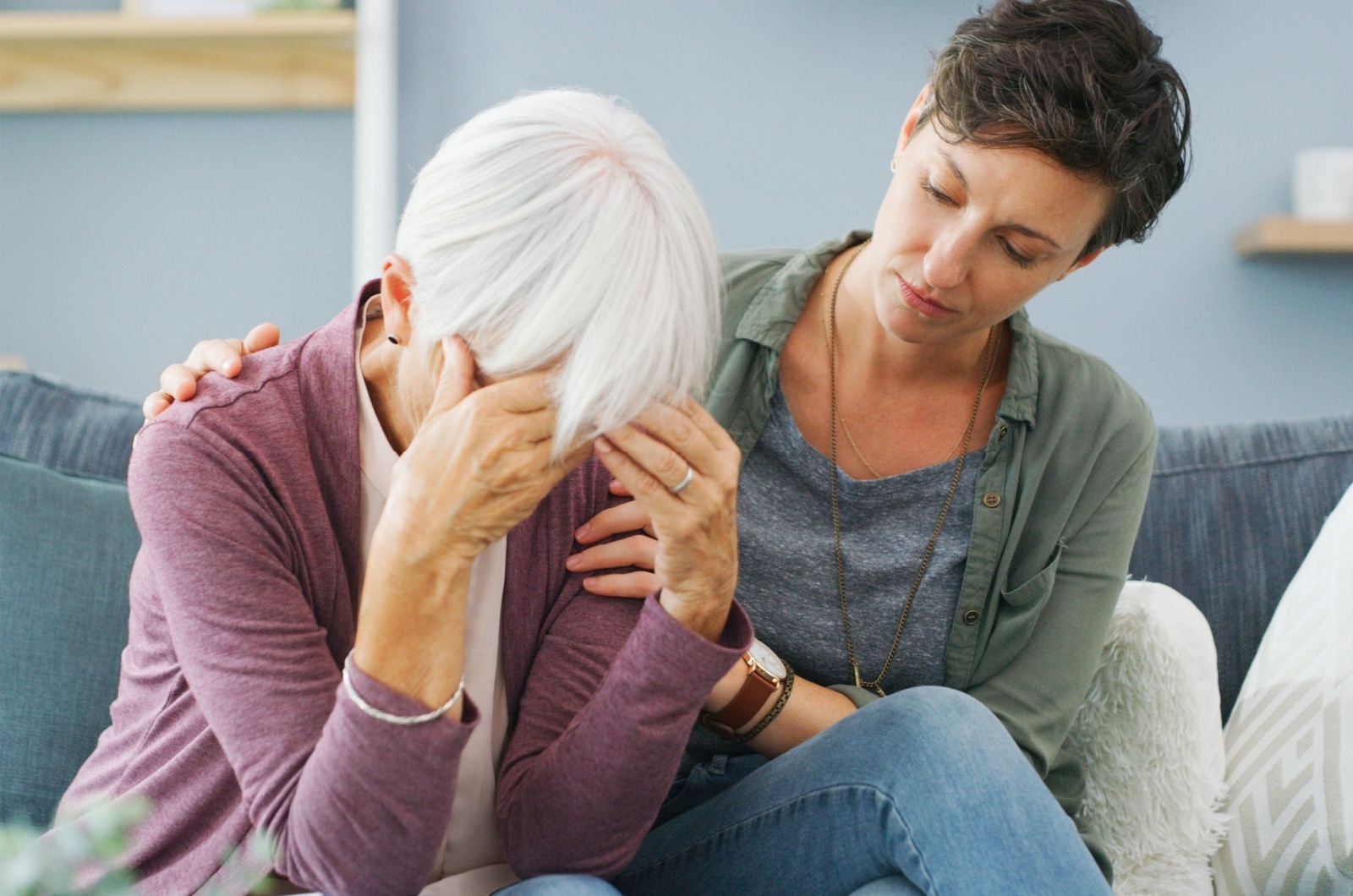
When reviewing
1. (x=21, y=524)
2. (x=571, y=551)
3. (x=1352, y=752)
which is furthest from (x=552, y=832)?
(x=1352, y=752)

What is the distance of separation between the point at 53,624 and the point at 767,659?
806mm

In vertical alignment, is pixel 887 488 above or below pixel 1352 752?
above

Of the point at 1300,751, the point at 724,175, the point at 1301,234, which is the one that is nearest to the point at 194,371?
the point at 1300,751

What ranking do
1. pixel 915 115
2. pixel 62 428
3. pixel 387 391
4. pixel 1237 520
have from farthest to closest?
pixel 1237 520 → pixel 62 428 → pixel 915 115 → pixel 387 391

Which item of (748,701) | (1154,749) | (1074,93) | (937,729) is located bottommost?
(1154,749)

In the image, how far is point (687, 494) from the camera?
0.96 metres

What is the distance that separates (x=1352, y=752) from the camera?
1343 millimetres

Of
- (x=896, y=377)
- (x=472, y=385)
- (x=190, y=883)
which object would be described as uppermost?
(x=472, y=385)

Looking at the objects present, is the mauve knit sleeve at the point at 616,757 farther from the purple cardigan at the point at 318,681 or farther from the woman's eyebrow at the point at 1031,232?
the woman's eyebrow at the point at 1031,232

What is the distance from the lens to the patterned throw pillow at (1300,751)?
133 cm

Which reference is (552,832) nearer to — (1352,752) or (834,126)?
(1352,752)

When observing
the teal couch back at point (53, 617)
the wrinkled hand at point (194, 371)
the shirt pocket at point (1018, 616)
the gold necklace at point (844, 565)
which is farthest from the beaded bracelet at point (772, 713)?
the teal couch back at point (53, 617)

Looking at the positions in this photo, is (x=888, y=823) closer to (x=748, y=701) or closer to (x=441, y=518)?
(x=748, y=701)

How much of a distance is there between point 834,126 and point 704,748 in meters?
1.48
